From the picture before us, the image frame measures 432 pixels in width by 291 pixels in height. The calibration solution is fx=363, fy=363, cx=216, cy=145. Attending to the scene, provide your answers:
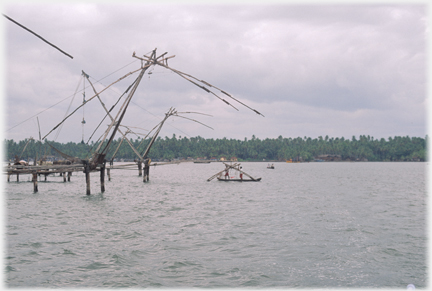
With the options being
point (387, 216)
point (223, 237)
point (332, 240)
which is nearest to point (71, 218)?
point (223, 237)

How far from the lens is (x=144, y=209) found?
Result: 84.5 ft

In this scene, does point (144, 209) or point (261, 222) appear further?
point (144, 209)

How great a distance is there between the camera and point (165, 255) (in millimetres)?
13508

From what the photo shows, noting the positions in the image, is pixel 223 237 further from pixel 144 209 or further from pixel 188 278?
pixel 144 209

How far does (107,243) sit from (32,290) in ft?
16.4

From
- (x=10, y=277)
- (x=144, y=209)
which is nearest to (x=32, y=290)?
(x=10, y=277)

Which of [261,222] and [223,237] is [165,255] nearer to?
[223,237]

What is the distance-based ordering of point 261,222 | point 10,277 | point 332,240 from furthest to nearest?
1. point 261,222
2. point 332,240
3. point 10,277

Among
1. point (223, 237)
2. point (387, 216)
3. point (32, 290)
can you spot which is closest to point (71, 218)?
point (223, 237)

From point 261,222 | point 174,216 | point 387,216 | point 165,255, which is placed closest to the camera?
point 165,255

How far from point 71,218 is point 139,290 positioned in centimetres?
1234

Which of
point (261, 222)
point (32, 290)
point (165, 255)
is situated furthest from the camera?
point (261, 222)

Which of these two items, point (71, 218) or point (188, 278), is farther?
point (71, 218)

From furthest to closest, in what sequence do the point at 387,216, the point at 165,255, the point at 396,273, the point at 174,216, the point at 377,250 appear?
the point at 387,216, the point at 174,216, the point at 377,250, the point at 165,255, the point at 396,273
